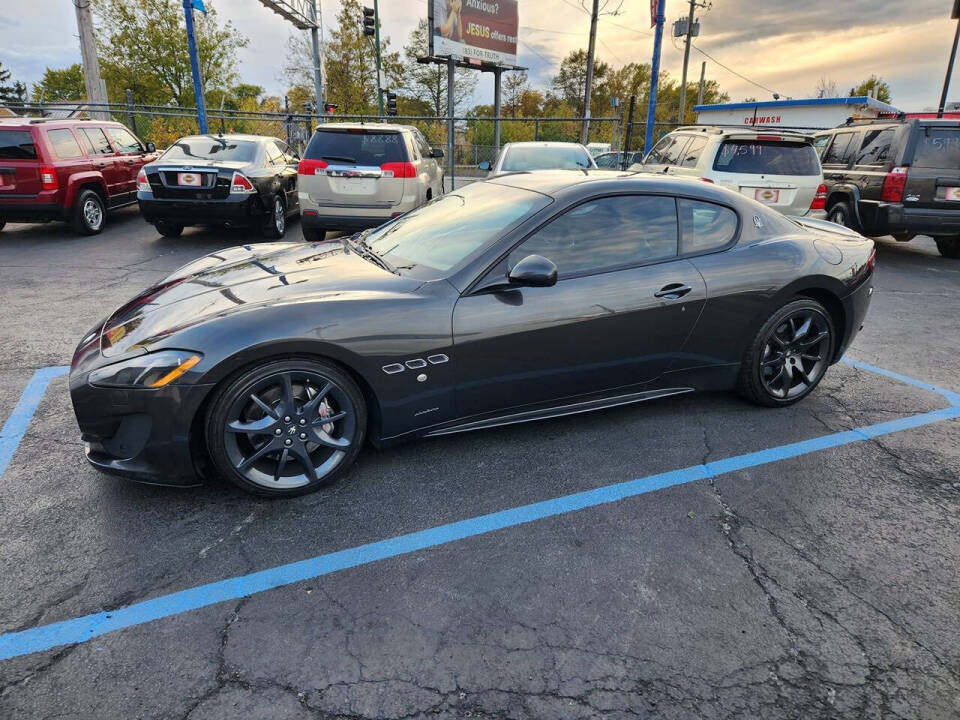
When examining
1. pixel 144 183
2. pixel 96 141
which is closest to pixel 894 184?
pixel 144 183

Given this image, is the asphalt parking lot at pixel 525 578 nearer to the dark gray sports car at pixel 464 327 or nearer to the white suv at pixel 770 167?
the dark gray sports car at pixel 464 327

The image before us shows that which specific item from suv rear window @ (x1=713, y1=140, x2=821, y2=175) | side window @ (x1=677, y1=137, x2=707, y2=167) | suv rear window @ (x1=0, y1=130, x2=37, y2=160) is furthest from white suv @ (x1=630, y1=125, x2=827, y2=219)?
suv rear window @ (x1=0, y1=130, x2=37, y2=160)

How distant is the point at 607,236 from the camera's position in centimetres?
340

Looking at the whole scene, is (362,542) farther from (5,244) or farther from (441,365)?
(5,244)

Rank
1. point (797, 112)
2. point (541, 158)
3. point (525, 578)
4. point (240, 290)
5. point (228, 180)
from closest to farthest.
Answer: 1. point (525, 578)
2. point (240, 290)
3. point (228, 180)
4. point (541, 158)
5. point (797, 112)

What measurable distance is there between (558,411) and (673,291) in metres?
0.92

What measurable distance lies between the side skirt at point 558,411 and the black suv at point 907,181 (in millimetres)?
6945

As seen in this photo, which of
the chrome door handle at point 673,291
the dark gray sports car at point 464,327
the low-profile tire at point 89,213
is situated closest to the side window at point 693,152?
the dark gray sports car at point 464,327

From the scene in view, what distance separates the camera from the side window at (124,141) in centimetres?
1074

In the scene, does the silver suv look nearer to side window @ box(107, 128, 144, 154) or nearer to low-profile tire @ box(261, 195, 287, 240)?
low-profile tire @ box(261, 195, 287, 240)

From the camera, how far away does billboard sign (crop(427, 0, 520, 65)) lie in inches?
1154

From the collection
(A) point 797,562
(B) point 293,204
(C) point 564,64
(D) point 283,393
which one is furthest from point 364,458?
(C) point 564,64

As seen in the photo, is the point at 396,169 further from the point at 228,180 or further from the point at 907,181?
the point at 907,181

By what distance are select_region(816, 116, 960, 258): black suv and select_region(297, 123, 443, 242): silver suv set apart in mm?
6475
